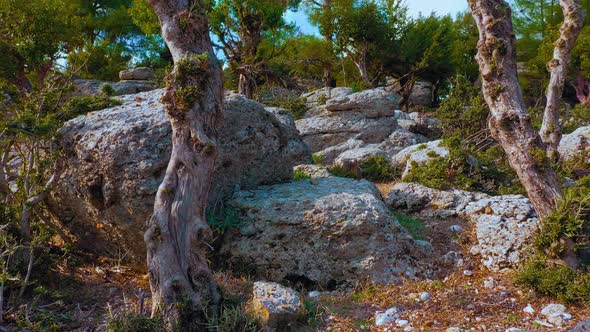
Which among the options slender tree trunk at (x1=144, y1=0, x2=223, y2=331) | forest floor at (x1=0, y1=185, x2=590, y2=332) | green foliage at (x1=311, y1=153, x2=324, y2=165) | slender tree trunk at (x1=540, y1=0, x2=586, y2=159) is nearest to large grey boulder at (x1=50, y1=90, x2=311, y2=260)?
forest floor at (x1=0, y1=185, x2=590, y2=332)

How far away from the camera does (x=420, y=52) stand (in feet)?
91.0

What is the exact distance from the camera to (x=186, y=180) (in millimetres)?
4863

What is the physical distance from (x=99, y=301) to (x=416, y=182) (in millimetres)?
6396

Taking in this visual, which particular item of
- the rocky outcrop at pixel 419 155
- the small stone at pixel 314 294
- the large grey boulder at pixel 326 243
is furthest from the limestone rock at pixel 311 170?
the small stone at pixel 314 294

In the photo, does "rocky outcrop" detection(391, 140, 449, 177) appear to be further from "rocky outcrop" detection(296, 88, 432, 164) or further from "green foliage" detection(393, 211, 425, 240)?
"rocky outcrop" detection(296, 88, 432, 164)

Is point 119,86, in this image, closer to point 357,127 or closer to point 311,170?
point 357,127

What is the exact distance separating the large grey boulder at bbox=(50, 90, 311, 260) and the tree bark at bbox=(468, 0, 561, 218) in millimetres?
3716

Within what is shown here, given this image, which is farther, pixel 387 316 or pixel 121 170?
pixel 121 170

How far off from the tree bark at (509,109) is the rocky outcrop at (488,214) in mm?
527

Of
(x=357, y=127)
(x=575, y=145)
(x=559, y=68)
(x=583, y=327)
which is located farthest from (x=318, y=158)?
(x=583, y=327)

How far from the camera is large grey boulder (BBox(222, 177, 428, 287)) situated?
6.02 meters

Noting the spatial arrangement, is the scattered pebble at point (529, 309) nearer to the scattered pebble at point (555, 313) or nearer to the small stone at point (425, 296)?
the scattered pebble at point (555, 313)

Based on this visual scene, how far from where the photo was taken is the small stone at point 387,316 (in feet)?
15.8

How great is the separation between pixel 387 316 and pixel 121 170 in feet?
12.6
